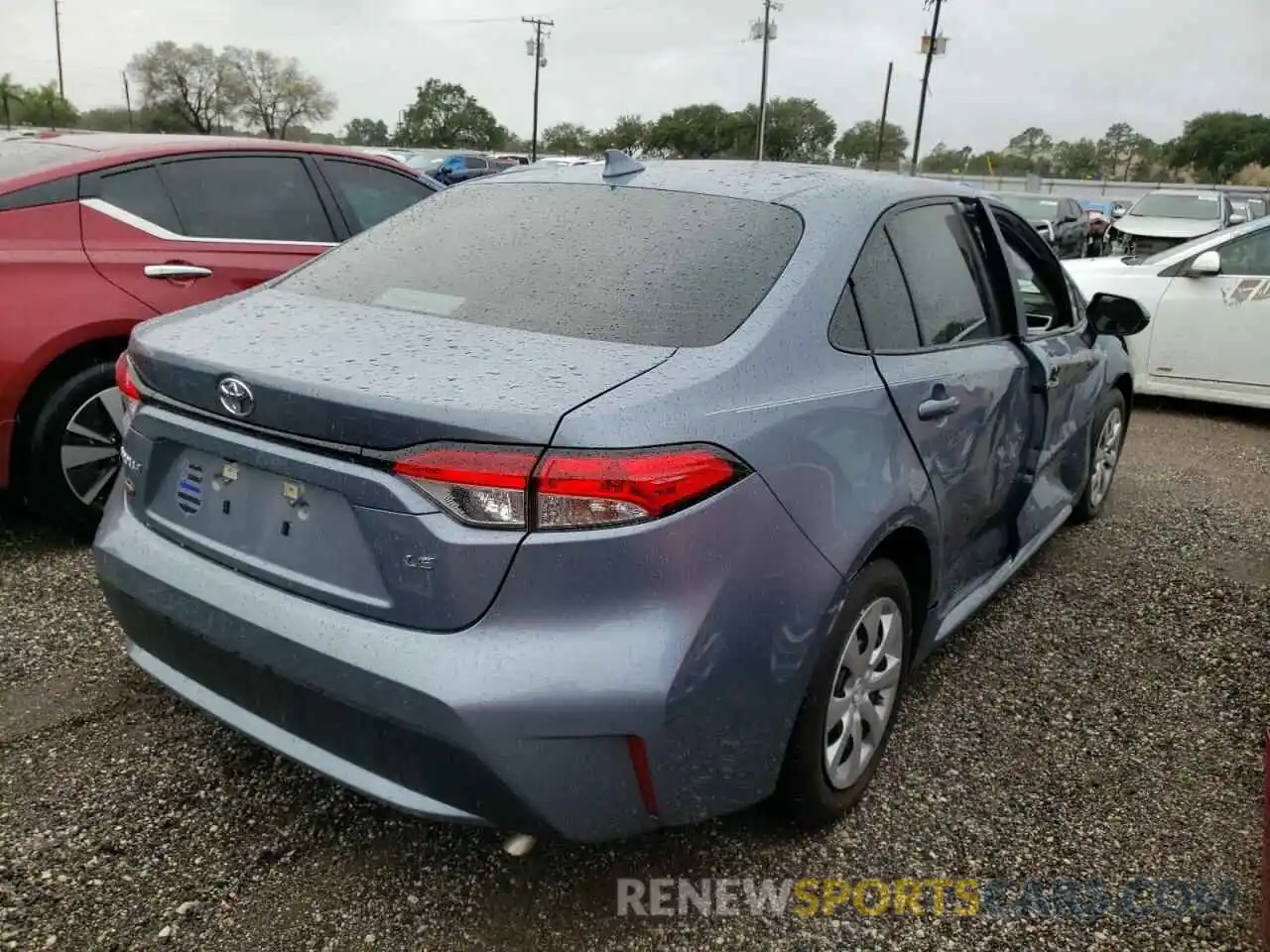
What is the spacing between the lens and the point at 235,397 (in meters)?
2.01

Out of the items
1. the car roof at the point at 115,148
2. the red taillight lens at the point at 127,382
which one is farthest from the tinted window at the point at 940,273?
the car roof at the point at 115,148

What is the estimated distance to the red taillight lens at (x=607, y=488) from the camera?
1746mm

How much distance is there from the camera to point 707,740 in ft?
6.29

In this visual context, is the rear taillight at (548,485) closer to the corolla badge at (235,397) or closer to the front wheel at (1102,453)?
the corolla badge at (235,397)

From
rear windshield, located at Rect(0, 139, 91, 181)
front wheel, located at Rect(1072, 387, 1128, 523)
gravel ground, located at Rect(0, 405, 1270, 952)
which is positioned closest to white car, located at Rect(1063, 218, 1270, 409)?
front wheel, located at Rect(1072, 387, 1128, 523)

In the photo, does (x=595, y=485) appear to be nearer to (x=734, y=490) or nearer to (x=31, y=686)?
(x=734, y=490)

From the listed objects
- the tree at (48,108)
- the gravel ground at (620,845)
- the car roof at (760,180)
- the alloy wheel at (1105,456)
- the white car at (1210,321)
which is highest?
the tree at (48,108)

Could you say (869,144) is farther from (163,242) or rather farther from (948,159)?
(163,242)

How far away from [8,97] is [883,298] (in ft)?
274

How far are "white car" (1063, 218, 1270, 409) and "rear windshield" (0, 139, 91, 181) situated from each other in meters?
5.98

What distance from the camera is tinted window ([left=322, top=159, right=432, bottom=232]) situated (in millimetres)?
4969

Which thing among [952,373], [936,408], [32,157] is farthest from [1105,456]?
[32,157]

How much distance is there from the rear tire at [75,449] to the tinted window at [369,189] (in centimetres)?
155

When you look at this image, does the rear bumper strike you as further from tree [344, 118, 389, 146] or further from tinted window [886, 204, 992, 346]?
tree [344, 118, 389, 146]
